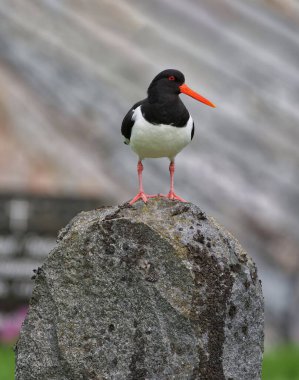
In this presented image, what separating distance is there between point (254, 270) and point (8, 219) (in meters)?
7.46

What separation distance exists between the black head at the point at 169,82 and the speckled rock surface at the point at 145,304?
65 centimetres

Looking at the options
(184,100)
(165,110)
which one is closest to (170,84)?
(165,110)

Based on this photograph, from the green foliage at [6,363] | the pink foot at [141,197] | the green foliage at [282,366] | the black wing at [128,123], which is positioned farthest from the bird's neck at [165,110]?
the green foliage at [282,366]

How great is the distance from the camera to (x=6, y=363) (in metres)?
9.91

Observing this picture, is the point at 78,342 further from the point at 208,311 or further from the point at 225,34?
the point at 225,34

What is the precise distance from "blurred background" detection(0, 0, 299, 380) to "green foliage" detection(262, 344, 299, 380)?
254 centimetres

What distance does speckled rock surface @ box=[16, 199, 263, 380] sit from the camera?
4992mm

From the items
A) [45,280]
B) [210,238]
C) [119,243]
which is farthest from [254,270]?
[45,280]

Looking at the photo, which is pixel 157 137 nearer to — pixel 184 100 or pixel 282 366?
pixel 282 366

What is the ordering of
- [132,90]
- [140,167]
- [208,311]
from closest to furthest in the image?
[208,311]
[140,167]
[132,90]

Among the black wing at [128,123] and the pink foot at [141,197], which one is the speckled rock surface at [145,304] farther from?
the black wing at [128,123]

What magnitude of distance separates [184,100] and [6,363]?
444cm

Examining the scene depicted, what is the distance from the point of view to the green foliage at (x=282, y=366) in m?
9.65

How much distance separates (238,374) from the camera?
16.7ft
